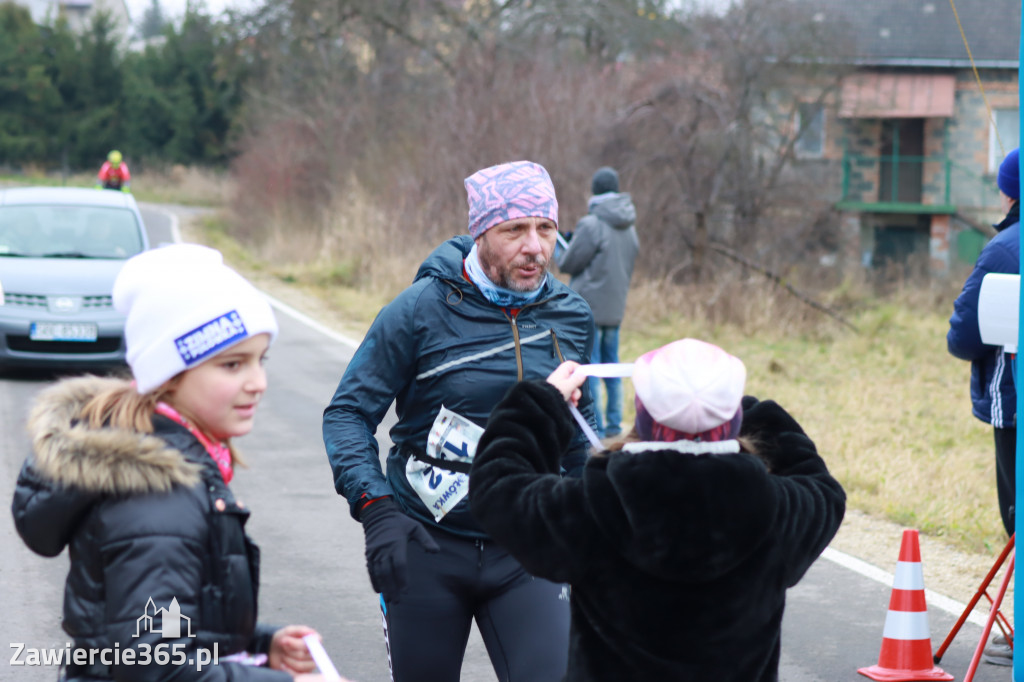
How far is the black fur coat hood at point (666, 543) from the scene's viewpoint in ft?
7.47

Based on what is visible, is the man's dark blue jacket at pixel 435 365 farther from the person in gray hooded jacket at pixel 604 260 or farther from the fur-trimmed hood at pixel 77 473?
the person in gray hooded jacket at pixel 604 260

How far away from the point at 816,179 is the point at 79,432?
21.0 metres

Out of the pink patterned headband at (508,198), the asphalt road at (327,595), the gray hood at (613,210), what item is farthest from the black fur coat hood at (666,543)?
the gray hood at (613,210)

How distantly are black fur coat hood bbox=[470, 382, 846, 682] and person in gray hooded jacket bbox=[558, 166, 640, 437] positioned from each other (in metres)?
7.47

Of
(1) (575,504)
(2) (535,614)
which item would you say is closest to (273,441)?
(2) (535,614)

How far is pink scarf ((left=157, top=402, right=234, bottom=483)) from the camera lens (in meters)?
2.14

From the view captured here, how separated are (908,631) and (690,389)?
10.4 ft

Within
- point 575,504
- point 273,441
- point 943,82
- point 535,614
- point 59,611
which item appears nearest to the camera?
point 575,504

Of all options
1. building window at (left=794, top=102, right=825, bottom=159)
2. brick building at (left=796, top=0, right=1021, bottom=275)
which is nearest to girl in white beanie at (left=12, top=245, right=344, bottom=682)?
building window at (left=794, top=102, right=825, bottom=159)

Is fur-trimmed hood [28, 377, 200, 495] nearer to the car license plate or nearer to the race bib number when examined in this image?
the race bib number

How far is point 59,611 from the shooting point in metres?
5.47

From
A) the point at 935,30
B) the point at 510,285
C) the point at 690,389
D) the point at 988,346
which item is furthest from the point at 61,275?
the point at 935,30

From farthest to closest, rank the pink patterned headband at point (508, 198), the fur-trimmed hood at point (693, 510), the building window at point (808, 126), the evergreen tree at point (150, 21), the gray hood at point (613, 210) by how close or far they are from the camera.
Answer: the evergreen tree at point (150, 21), the building window at point (808, 126), the gray hood at point (613, 210), the pink patterned headband at point (508, 198), the fur-trimmed hood at point (693, 510)

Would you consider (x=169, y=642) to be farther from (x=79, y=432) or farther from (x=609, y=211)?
(x=609, y=211)
